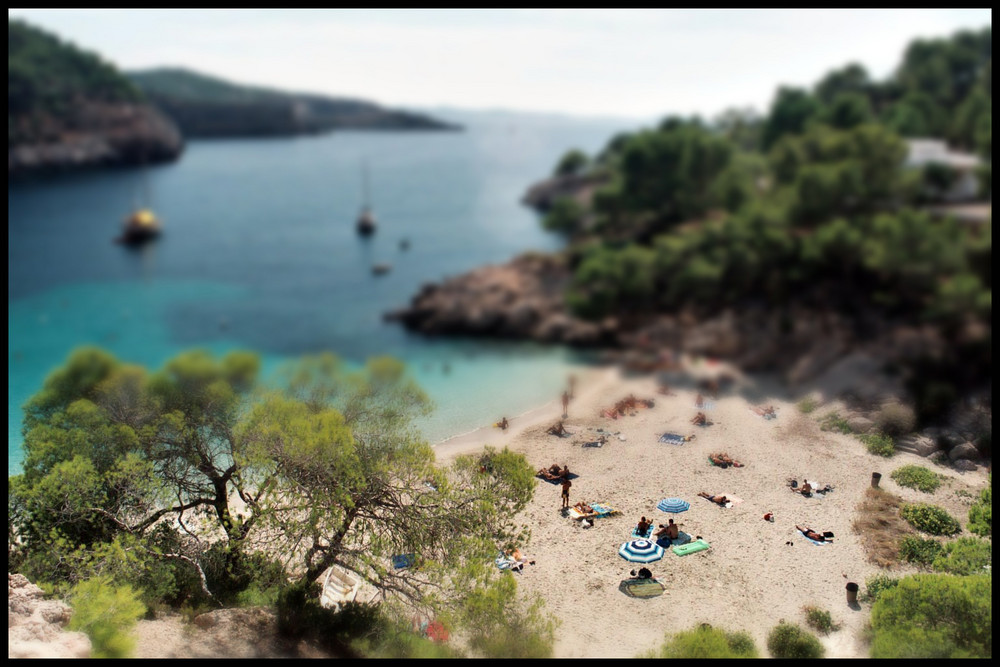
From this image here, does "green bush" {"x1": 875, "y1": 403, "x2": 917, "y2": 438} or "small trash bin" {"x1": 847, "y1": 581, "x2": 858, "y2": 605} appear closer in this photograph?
"small trash bin" {"x1": 847, "y1": 581, "x2": 858, "y2": 605}

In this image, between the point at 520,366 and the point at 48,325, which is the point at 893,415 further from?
the point at 48,325

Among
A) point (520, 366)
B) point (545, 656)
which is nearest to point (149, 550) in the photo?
point (545, 656)

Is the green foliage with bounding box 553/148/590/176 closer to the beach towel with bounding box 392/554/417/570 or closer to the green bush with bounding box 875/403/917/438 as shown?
the green bush with bounding box 875/403/917/438

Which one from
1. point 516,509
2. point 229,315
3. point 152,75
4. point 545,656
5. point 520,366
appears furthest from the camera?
point 152,75

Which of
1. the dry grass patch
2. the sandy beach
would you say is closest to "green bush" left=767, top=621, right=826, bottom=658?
the sandy beach

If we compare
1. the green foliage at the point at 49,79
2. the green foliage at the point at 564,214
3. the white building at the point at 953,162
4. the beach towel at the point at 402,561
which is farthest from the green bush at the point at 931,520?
the green foliage at the point at 49,79

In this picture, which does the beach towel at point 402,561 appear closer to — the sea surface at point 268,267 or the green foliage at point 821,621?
the sea surface at point 268,267
